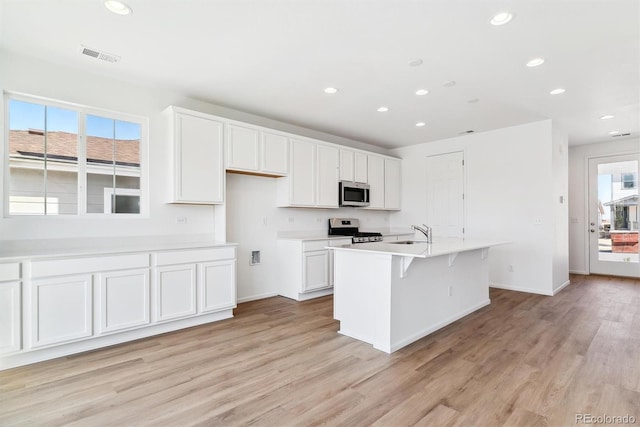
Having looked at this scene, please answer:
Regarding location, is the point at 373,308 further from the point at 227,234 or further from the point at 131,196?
the point at 131,196

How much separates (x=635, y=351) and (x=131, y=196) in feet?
17.0

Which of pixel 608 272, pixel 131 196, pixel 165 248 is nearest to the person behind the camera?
pixel 165 248

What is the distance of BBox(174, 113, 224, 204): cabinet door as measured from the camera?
3.62 m

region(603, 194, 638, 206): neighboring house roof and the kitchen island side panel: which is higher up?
region(603, 194, 638, 206): neighboring house roof

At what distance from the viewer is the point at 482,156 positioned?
18.4 ft

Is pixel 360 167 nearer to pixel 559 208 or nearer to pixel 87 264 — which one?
pixel 559 208

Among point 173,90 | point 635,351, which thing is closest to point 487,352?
point 635,351

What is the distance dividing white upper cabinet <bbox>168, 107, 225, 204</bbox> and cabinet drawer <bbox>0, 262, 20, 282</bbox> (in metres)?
1.44

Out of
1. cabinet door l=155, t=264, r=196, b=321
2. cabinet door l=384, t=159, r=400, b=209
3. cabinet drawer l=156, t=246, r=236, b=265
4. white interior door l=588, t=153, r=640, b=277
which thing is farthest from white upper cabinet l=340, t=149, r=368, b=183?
white interior door l=588, t=153, r=640, b=277

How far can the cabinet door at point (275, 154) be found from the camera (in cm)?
440

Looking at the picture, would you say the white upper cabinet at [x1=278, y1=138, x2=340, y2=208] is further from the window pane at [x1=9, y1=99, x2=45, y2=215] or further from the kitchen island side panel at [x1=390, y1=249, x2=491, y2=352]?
the window pane at [x1=9, y1=99, x2=45, y2=215]

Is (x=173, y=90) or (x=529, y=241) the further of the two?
(x=529, y=241)

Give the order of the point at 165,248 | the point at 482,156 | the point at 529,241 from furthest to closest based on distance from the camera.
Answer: the point at 482,156 < the point at 529,241 < the point at 165,248

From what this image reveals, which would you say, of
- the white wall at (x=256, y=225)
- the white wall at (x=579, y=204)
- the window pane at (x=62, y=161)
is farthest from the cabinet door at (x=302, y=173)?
the white wall at (x=579, y=204)
